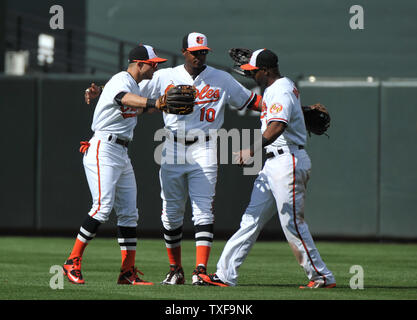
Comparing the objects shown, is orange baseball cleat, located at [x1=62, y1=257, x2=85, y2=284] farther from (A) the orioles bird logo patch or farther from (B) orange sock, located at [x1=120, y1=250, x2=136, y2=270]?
(A) the orioles bird logo patch

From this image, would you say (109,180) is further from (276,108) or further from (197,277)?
(276,108)

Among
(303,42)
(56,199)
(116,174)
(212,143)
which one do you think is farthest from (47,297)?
(303,42)

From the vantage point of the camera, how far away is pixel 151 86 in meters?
8.58

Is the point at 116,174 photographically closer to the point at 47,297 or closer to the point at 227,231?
the point at 47,297

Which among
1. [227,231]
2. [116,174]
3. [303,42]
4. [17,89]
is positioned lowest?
[227,231]

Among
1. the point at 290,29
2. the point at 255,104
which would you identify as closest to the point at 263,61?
the point at 255,104

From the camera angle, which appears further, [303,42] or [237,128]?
[303,42]

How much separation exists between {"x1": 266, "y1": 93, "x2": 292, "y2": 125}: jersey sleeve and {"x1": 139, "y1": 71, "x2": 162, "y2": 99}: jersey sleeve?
4.25ft

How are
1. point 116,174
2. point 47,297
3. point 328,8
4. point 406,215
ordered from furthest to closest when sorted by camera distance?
point 328,8 → point 406,215 → point 116,174 → point 47,297

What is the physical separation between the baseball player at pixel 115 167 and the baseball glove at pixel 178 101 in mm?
311

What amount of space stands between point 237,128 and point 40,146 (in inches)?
131

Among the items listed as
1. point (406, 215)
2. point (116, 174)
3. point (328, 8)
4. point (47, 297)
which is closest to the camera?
point (47, 297)

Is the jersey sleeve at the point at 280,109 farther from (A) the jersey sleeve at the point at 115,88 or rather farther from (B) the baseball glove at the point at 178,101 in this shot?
(A) the jersey sleeve at the point at 115,88

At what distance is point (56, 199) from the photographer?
14.8 metres
